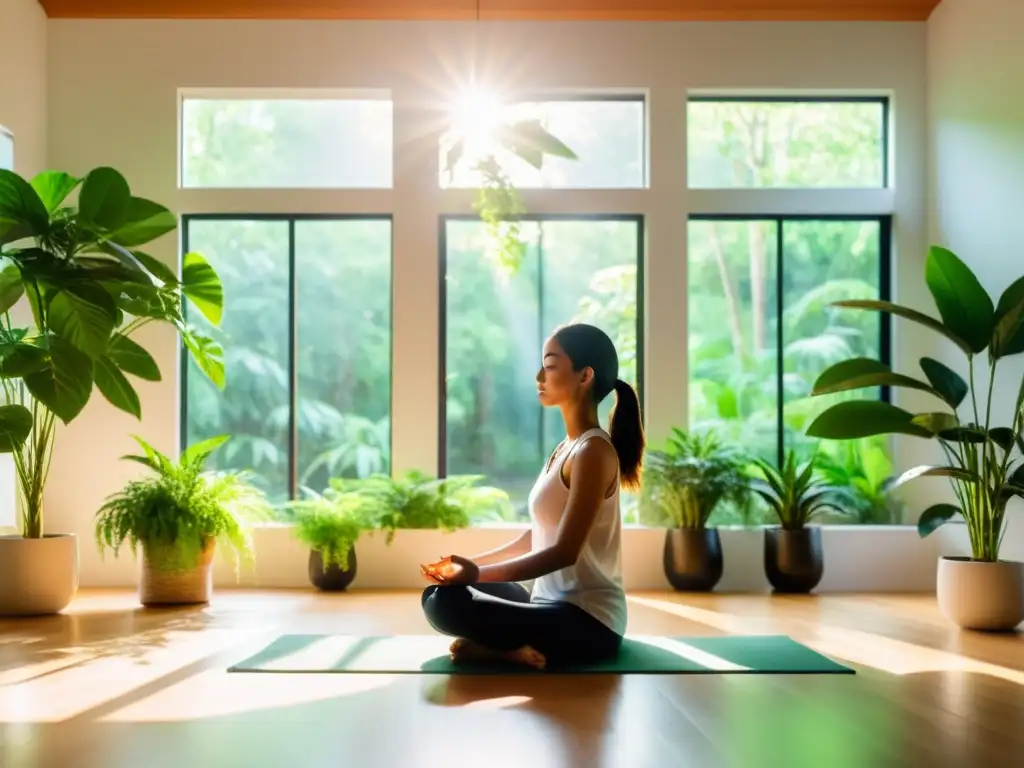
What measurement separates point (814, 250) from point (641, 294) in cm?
112

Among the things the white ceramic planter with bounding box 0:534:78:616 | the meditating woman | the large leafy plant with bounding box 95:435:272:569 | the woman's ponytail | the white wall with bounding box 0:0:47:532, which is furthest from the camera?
the white wall with bounding box 0:0:47:532

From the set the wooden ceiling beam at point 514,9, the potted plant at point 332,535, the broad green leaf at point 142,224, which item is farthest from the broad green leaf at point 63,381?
the wooden ceiling beam at point 514,9

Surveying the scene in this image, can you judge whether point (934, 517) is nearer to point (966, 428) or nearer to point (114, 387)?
point (966, 428)

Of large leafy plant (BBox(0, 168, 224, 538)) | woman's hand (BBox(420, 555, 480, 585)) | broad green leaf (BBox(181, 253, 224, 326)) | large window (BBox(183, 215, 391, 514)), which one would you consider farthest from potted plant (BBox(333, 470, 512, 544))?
woman's hand (BBox(420, 555, 480, 585))

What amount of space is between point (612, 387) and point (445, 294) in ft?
11.8

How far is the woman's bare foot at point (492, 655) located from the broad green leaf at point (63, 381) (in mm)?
2192

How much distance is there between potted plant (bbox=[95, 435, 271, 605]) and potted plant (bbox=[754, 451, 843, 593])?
2.91 meters

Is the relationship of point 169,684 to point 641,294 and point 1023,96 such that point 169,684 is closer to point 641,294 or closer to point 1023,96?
point 641,294

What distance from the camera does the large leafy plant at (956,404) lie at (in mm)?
5699

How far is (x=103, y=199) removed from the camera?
5.66m

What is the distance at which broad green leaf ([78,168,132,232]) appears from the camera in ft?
18.5

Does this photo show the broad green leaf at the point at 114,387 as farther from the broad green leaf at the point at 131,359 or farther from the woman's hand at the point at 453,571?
the woman's hand at the point at 453,571

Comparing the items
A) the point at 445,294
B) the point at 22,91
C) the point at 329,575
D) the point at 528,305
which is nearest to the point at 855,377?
the point at 528,305

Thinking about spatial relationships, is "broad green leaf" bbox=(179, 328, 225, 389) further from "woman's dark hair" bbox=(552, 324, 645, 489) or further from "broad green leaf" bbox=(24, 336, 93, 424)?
"woman's dark hair" bbox=(552, 324, 645, 489)
